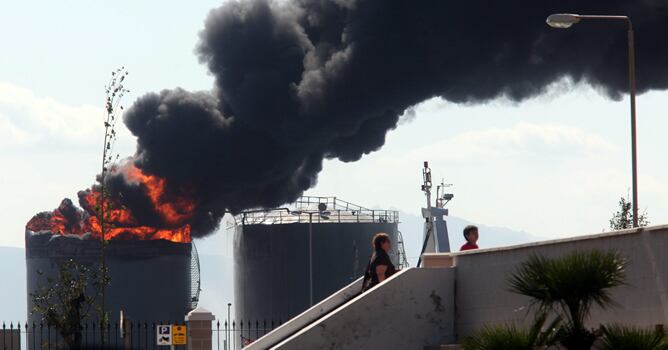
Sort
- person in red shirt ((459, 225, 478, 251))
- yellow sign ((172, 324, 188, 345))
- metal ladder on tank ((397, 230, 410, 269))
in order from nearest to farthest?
person in red shirt ((459, 225, 478, 251)) → yellow sign ((172, 324, 188, 345)) → metal ladder on tank ((397, 230, 410, 269))

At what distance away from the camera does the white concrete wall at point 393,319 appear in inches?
818

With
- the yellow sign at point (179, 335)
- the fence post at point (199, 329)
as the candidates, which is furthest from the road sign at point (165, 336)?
the fence post at point (199, 329)

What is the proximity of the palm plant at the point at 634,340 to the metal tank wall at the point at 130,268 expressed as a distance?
73.0 m

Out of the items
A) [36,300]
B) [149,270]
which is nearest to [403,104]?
[36,300]

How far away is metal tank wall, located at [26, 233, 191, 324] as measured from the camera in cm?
8675

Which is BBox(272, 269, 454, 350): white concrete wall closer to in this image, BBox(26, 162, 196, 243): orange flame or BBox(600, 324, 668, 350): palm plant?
BBox(600, 324, 668, 350): palm plant

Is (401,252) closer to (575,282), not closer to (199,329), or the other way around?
(199,329)

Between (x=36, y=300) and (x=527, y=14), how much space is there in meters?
24.3

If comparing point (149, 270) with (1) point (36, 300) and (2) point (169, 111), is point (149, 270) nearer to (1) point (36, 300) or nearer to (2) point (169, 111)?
(2) point (169, 111)

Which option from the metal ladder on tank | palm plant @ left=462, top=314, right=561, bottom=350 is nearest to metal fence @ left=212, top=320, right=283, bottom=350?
the metal ladder on tank

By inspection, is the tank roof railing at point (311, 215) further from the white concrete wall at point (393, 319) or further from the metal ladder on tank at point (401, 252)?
the white concrete wall at point (393, 319)

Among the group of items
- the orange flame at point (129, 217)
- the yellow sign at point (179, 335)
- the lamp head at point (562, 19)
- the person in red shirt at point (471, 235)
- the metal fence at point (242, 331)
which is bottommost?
the metal fence at point (242, 331)

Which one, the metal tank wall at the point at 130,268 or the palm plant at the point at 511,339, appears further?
the metal tank wall at the point at 130,268

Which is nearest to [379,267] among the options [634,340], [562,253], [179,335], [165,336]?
[562,253]
